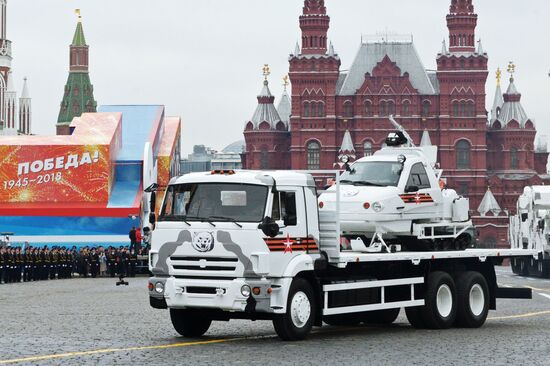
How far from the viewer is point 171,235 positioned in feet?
55.9

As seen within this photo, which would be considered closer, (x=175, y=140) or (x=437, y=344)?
(x=437, y=344)

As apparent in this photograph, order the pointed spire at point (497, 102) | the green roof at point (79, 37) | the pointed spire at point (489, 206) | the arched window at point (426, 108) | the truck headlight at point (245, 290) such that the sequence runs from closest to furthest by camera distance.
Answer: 1. the truck headlight at point (245, 290)
2. the pointed spire at point (489, 206)
3. the arched window at point (426, 108)
4. the pointed spire at point (497, 102)
5. the green roof at point (79, 37)

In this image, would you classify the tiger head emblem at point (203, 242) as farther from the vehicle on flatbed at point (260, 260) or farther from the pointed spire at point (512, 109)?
the pointed spire at point (512, 109)

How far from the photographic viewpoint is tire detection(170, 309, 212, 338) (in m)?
17.8

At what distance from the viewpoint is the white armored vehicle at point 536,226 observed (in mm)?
47812

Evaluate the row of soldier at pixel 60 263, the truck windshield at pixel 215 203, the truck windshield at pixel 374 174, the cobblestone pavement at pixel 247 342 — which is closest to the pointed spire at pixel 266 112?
the row of soldier at pixel 60 263

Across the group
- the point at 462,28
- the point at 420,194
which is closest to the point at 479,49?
the point at 462,28

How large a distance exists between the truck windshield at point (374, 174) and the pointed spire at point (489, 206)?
96436 millimetres

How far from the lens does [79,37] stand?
6909 inches

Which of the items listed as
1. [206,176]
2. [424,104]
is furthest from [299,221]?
[424,104]

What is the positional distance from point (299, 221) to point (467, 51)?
10273cm

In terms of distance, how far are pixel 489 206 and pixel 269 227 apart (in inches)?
3963

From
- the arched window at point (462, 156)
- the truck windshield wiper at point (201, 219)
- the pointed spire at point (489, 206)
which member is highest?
the arched window at point (462, 156)

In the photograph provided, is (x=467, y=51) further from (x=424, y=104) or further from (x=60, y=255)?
(x=60, y=255)
